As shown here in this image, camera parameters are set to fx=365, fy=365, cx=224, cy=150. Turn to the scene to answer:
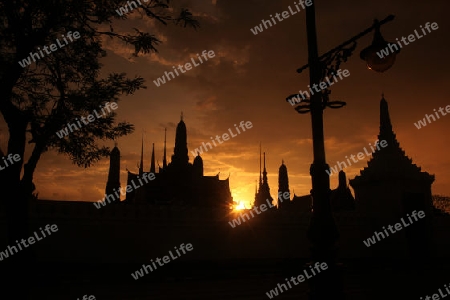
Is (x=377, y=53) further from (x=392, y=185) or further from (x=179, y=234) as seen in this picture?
(x=392, y=185)

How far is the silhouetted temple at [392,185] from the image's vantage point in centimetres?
2025

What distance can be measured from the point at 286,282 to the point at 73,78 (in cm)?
989

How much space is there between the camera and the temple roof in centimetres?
2048

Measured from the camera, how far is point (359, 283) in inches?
521

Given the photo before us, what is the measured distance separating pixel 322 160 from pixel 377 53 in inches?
75.0

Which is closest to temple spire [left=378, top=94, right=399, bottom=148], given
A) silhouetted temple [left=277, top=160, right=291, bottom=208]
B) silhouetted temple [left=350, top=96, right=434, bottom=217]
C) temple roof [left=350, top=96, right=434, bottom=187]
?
temple roof [left=350, top=96, right=434, bottom=187]

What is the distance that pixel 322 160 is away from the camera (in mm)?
5559

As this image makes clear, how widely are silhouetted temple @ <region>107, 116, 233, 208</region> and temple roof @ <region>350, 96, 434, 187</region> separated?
1071 inches

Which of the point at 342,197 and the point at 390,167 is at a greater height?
the point at 390,167

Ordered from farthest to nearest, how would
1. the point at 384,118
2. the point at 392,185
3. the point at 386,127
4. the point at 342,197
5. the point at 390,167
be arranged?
the point at 342,197
the point at 384,118
the point at 386,127
the point at 390,167
the point at 392,185

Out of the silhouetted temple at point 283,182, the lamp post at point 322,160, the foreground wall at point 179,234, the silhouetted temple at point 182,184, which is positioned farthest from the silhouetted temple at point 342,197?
the lamp post at point 322,160

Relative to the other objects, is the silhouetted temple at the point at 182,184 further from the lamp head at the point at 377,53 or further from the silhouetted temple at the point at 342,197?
the lamp head at the point at 377,53

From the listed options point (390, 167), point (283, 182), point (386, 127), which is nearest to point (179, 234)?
point (390, 167)

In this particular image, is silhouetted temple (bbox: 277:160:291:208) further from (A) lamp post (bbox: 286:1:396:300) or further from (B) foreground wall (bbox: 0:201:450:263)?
(A) lamp post (bbox: 286:1:396:300)
